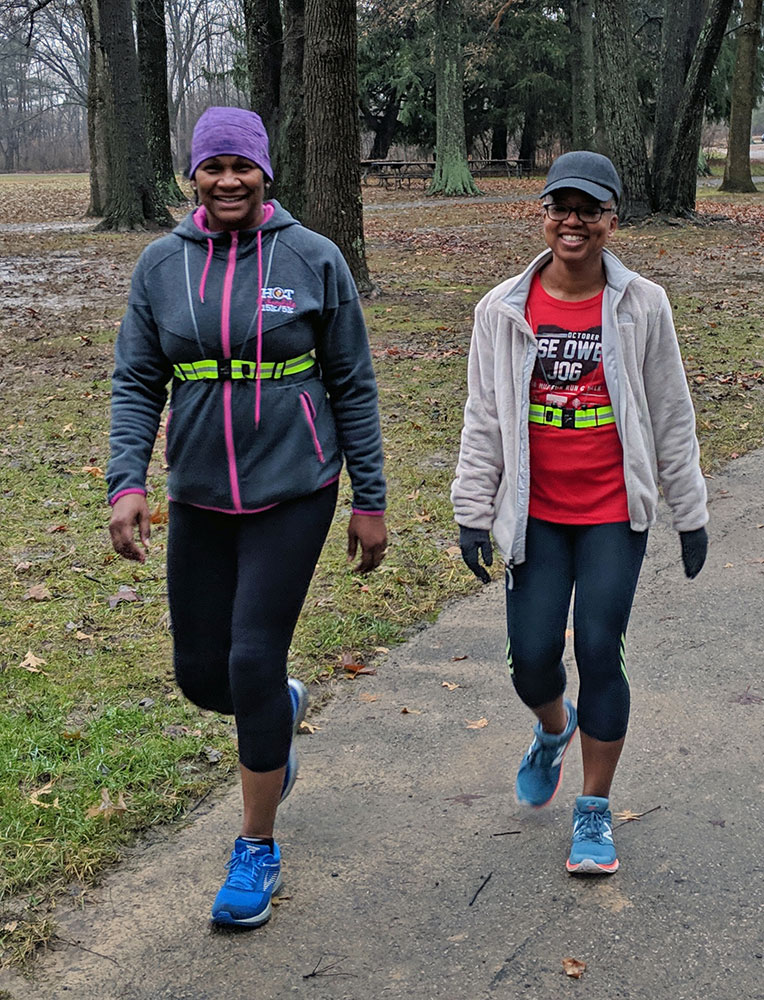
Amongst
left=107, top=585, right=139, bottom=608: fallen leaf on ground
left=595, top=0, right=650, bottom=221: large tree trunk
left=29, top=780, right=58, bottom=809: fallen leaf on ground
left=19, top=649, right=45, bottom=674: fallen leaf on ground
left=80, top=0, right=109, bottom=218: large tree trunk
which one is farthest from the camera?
left=80, top=0, right=109, bottom=218: large tree trunk

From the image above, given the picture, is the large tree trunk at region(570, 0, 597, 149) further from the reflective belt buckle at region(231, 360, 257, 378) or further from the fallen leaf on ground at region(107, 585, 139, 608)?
the reflective belt buckle at region(231, 360, 257, 378)

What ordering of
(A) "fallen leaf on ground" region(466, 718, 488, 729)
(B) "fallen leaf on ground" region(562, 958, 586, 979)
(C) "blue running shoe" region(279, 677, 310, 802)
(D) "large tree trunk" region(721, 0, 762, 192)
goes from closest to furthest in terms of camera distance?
(B) "fallen leaf on ground" region(562, 958, 586, 979), (C) "blue running shoe" region(279, 677, 310, 802), (A) "fallen leaf on ground" region(466, 718, 488, 729), (D) "large tree trunk" region(721, 0, 762, 192)

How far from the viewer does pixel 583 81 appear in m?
27.5

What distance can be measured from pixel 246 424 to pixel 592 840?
151 centimetres

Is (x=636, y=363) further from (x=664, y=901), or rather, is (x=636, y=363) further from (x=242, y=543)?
(x=664, y=901)

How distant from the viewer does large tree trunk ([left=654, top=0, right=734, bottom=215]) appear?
21.7 metres

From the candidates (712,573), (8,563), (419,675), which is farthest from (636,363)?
(8,563)

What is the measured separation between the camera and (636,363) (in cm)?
316

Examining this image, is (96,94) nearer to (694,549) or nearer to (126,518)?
(126,518)

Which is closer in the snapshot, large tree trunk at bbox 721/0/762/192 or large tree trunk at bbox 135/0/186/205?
large tree trunk at bbox 135/0/186/205

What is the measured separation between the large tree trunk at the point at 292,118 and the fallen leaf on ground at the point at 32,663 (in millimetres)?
10731

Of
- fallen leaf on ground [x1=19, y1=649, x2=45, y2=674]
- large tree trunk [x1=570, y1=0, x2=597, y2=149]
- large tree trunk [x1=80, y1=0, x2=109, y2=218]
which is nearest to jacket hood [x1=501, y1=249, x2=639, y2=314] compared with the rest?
fallen leaf on ground [x1=19, y1=649, x2=45, y2=674]

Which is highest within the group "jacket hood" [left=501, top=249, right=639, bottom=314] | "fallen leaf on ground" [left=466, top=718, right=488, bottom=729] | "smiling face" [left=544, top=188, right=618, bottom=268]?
"smiling face" [left=544, top=188, right=618, bottom=268]

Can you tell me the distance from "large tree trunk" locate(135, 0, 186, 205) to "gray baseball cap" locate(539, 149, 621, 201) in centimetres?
2364
